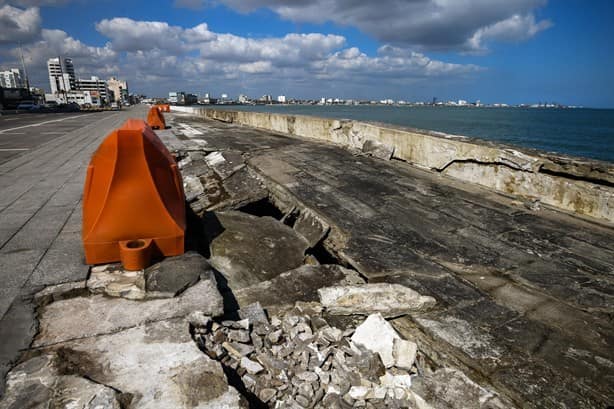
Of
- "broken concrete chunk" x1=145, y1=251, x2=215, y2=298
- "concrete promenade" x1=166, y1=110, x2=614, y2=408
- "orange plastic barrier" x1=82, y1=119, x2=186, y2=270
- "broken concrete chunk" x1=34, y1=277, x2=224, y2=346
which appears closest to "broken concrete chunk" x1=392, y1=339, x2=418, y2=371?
"concrete promenade" x1=166, y1=110, x2=614, y2=408

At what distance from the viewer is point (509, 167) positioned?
4.99 meters

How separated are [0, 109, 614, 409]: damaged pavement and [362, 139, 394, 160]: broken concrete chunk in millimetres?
3470

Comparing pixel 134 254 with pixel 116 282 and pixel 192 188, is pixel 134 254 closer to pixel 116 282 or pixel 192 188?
pixel 116 282

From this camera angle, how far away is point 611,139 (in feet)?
139

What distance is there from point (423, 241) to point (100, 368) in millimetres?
2978

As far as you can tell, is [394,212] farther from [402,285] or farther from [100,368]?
[100,368]

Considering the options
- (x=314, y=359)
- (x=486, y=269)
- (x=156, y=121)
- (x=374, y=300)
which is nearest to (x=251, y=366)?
(x=314, y=359)

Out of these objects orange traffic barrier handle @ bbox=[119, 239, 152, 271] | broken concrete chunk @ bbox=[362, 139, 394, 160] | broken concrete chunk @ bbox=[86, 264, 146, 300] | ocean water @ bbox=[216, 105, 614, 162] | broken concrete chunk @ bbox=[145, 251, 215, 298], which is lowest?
ocean water @ bbox=[216, 105, 614, 162]

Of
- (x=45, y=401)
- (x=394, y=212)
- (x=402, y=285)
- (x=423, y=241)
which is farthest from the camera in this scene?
(x=394, y=212)

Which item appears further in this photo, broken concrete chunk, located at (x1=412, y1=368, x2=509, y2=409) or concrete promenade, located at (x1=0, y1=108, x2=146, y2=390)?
concrete promenade, located at (x1=0, y1=108, x2=146, y2=390)

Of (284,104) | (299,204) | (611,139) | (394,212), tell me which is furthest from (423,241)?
(284,104)

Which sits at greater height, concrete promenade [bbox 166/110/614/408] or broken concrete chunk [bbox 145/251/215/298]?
broken concrete chunk [bbox 145/251/215/298]

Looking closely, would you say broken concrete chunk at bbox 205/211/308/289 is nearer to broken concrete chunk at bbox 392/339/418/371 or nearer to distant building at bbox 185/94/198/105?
broken concrete chunk at bbox 392/339/418/371

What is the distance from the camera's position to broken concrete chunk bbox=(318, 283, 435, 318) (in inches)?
95.9
